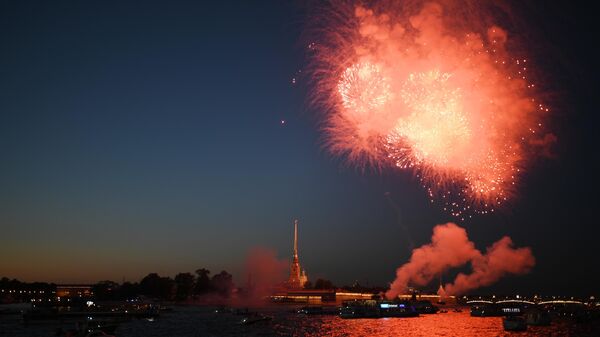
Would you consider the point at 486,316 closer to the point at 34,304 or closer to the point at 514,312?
the point at 514,312

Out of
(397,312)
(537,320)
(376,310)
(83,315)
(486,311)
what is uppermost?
(83,315)

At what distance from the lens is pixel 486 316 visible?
150375mm

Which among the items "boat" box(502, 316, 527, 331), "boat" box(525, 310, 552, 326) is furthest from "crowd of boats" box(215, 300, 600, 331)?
"boat" box(502, 316, 527, 331)

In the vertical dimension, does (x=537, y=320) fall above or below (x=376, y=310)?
below

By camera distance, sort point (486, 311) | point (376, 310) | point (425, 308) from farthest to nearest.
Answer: point (425, 308) → point (486, 311) → point (376, 310)

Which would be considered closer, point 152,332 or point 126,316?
point 152,332

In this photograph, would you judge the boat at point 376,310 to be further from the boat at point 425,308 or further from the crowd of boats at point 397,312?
the boat at point 425,308

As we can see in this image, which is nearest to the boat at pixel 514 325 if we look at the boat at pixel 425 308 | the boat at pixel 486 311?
the boat at pixel 486 311

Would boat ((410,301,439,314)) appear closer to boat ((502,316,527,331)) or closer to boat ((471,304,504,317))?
boat ((471,304,504,317))

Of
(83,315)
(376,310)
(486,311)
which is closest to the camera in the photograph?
(83,315)

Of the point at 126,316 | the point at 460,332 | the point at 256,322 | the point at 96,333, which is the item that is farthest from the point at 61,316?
the point at 460,332

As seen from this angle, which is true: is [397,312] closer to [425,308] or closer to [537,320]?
[425,308]

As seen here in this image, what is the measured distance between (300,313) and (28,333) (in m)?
86.2

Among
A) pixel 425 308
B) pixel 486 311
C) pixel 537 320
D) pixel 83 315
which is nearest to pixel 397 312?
pixel 486 311
